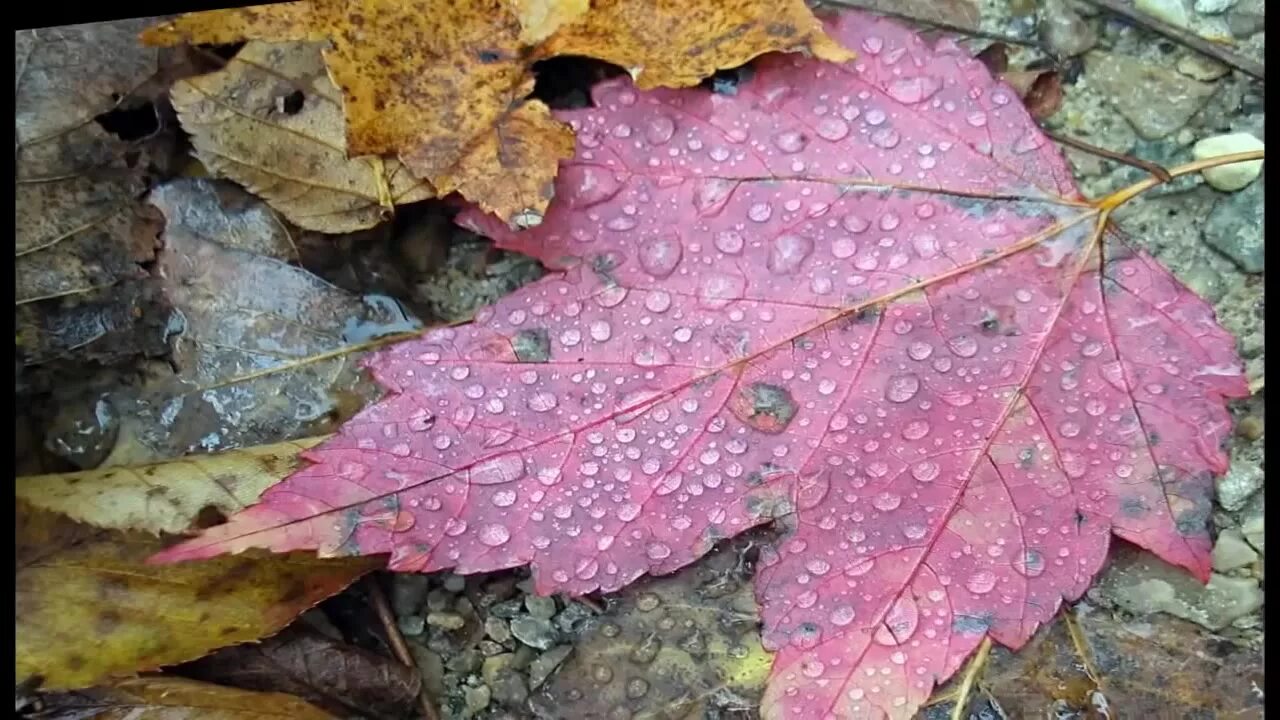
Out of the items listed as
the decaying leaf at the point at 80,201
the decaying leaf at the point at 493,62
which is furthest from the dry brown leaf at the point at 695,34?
the decaying leaf at the point at 80,201

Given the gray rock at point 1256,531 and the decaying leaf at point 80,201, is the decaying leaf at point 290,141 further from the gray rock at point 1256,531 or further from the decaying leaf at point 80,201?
the gray rock at point 1256,531

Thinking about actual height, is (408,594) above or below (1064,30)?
below

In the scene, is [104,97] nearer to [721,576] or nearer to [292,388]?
[292,388]

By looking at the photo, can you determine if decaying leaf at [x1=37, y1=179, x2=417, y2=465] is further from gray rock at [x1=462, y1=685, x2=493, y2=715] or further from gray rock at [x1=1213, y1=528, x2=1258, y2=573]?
gray rock at [x1=1213, y1=528, x2=1258, y2=573]

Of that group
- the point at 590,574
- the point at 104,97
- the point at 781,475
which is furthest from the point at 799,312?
the point at 104,97

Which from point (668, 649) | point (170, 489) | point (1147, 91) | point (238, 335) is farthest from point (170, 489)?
point (1147, 91)

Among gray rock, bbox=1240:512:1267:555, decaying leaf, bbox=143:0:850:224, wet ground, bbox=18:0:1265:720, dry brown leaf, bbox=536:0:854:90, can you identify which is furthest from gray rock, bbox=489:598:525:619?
gray rock, bbox=1240:512:1267:555

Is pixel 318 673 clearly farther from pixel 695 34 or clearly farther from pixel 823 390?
pixel 695 34
